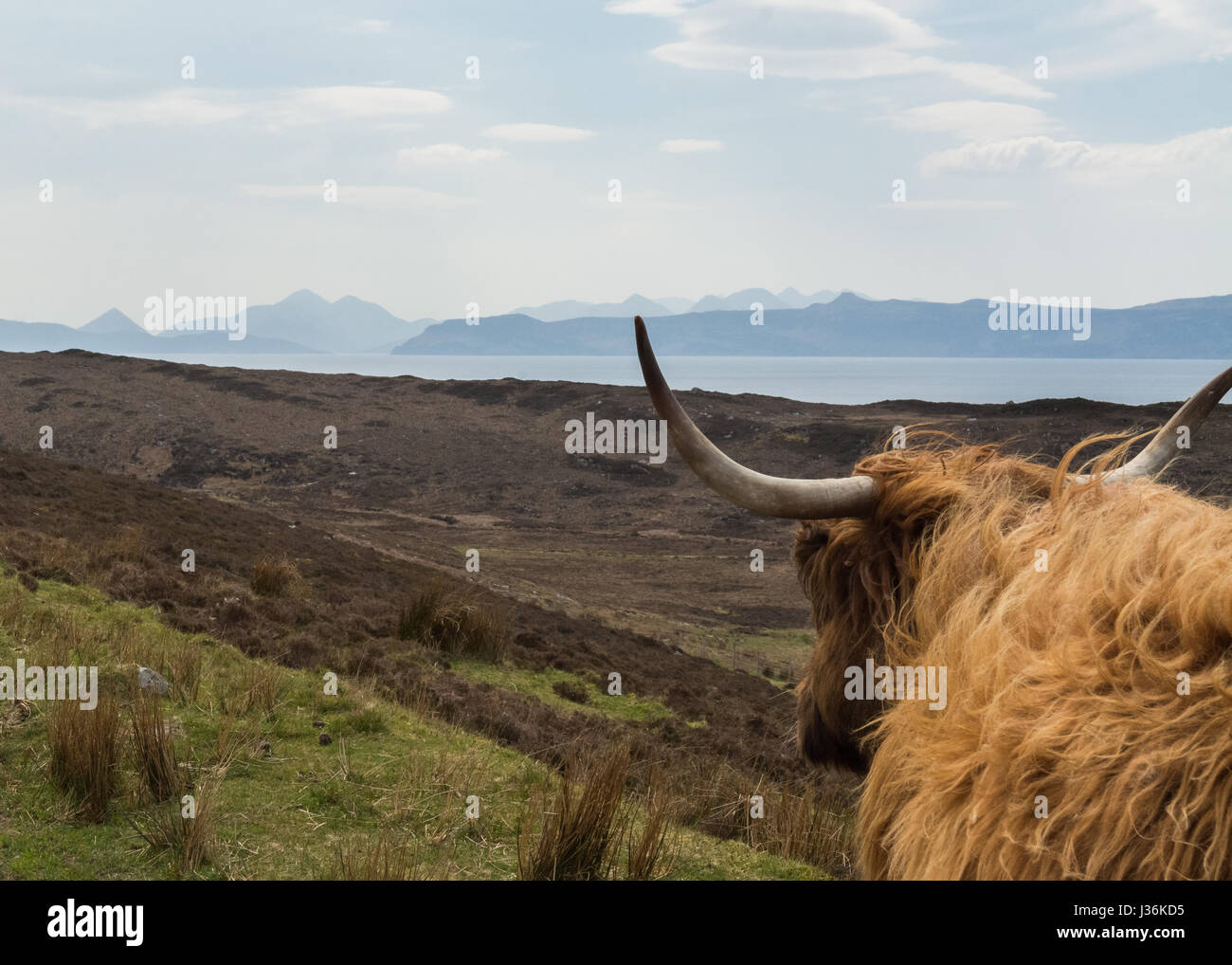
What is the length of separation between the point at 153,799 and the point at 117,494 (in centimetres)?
1141

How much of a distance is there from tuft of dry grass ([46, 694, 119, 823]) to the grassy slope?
0.19ft

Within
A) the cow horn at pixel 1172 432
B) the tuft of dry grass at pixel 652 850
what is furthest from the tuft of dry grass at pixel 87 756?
the cow horn at pixel 1172 432

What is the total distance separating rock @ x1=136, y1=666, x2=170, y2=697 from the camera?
18.6 ft

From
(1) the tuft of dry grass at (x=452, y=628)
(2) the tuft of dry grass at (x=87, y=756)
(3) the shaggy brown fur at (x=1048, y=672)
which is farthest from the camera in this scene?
(1) the tuft of dry grass at (x=452, y=628)

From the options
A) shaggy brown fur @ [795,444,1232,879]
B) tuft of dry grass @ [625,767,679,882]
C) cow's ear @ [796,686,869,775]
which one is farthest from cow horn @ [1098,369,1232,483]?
tuft of dry grass @ [625,767,679,882]

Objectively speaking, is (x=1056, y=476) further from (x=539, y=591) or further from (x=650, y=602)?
(x=650, y=602)

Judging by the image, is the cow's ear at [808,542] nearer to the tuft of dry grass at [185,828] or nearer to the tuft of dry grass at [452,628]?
the tuft of dry grass at [185,828]

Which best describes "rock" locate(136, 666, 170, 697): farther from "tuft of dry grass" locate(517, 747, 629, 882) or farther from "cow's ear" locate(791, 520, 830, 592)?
"cow's ear" locate(791, 520, 830, 592)

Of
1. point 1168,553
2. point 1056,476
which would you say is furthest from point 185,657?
point 1168,553

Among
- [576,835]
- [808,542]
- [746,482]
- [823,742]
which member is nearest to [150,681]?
[576,835]

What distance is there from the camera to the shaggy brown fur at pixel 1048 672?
1.61 metres

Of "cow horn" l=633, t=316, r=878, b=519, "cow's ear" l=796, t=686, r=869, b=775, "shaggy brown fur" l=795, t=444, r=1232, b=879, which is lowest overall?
"cow's ear" l=796, t=686, r=869, b=775

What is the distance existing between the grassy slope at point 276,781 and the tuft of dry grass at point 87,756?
59mm

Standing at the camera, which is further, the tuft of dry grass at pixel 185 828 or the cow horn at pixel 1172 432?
the tuft of dry grass at pixel 185 828
